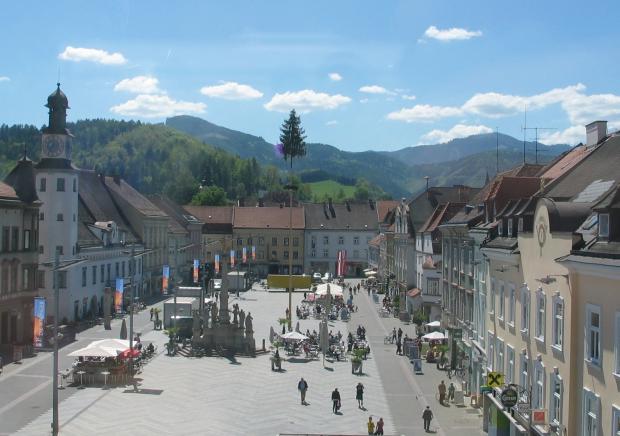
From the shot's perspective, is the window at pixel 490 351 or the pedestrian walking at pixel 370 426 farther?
the window at pixel 490 351

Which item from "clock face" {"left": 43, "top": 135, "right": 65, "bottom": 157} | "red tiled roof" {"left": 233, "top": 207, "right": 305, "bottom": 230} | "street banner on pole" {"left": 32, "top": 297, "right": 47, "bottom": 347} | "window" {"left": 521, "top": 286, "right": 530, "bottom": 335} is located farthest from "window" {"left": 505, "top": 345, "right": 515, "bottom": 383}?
"red tiled roof" {"left": 233, "top": 207, "right": 305, "bottom": 230}

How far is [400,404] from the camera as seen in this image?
37531 mm

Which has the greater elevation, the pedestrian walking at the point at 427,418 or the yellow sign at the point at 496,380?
the yellow sign at the point at 496,380

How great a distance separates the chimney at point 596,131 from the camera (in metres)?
32.2

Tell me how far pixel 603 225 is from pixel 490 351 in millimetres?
16009

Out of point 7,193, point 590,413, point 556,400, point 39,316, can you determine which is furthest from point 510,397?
point 7,193

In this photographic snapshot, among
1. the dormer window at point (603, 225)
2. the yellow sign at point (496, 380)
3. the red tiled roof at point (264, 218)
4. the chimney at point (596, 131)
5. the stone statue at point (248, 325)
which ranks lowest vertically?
the stone statue at point (248, 325)

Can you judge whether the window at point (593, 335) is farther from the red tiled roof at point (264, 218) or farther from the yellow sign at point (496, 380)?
the red tiled roof at point (264, 218)

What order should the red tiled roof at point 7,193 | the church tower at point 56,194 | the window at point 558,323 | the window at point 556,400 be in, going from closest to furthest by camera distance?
the window at point 558,323 → the window at point 556,400 → the red tiled roof at point 7,193 → the church tower at point 56,194

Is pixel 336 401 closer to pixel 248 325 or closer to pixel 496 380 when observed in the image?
pixel 496 380

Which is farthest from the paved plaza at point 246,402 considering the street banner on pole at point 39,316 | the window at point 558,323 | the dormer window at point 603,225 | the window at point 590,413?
the dormer window at point 603,225

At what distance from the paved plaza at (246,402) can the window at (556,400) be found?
9452mm

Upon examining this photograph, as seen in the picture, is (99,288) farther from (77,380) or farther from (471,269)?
(471,269)

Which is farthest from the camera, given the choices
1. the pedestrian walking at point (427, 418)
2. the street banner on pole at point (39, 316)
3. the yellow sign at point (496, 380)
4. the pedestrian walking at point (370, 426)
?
the street banner on pole at point (39, 316)
